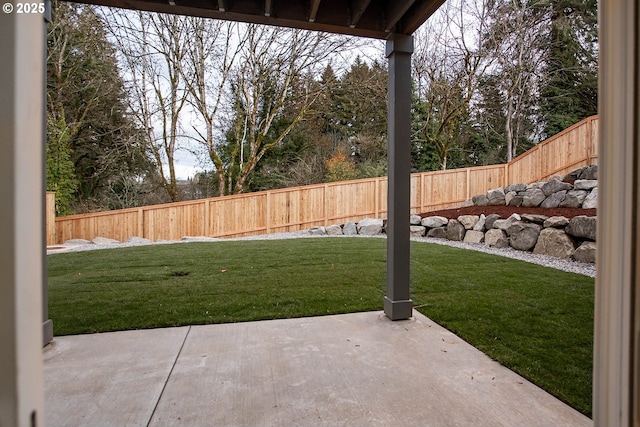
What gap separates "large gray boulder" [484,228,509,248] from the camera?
278 inches

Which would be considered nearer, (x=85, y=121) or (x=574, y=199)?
(x=574, y=199)

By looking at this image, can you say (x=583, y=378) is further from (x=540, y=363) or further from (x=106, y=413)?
(x=106, y=413)

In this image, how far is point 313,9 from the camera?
2.56m

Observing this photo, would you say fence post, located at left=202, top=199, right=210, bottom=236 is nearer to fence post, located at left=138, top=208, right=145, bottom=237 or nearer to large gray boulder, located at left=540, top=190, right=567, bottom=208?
fence post, located at left=138, top=208, right=145, bottom=237

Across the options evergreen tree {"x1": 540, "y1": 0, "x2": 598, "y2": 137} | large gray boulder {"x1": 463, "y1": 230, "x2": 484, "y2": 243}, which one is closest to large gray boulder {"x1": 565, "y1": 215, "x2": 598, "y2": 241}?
large gray boulder {"x1": 463, "y1": 230, "x2": 484, "y2": 243}

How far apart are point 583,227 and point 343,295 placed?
14.5 feet

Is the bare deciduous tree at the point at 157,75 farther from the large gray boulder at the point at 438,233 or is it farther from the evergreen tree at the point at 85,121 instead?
the large gray boulder at the point at 438,233

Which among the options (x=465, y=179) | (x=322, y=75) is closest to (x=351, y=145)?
(x=322, y=75)

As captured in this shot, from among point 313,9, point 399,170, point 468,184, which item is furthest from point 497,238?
point 313,9

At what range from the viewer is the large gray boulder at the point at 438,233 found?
8.62 m

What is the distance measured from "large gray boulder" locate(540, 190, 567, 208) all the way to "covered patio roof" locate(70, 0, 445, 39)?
6.21 metres

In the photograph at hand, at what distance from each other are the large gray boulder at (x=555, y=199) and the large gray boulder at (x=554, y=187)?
107mm

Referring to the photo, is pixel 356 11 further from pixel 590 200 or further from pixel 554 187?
pixel 554 187

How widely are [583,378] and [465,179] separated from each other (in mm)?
9281
